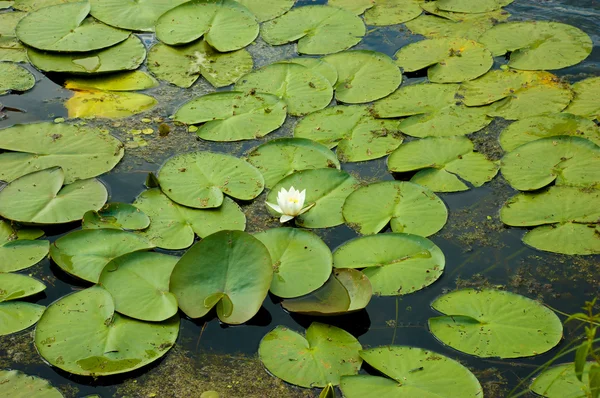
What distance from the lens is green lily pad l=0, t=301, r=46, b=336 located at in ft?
8.87

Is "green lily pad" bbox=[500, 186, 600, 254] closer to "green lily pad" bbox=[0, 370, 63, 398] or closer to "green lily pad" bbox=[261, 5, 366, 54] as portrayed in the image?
"green lily pad" bbox=[261, 5, 366, 54]

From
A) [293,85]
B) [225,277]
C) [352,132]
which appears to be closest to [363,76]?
[293,85]

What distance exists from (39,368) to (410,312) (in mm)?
1531

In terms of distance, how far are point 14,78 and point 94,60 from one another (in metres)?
0.53

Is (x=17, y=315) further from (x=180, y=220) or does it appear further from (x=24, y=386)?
(x=180, y=220)

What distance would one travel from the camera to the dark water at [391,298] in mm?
2531

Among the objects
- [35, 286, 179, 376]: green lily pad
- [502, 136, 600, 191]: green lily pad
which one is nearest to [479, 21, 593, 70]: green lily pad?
[502, 136, 600, 191]: green lily pad

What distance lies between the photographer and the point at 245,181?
11.1 feet

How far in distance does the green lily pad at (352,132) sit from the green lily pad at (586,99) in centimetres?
109

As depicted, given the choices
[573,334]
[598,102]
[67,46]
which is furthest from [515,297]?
[67,46]

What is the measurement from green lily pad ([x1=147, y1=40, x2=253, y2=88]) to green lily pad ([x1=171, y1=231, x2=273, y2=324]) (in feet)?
5.52

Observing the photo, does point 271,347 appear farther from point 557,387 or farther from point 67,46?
point 67,46

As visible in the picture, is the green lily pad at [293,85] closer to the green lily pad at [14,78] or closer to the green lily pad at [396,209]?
the green lily pad at [396,209]

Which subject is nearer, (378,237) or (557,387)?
(557,387)
